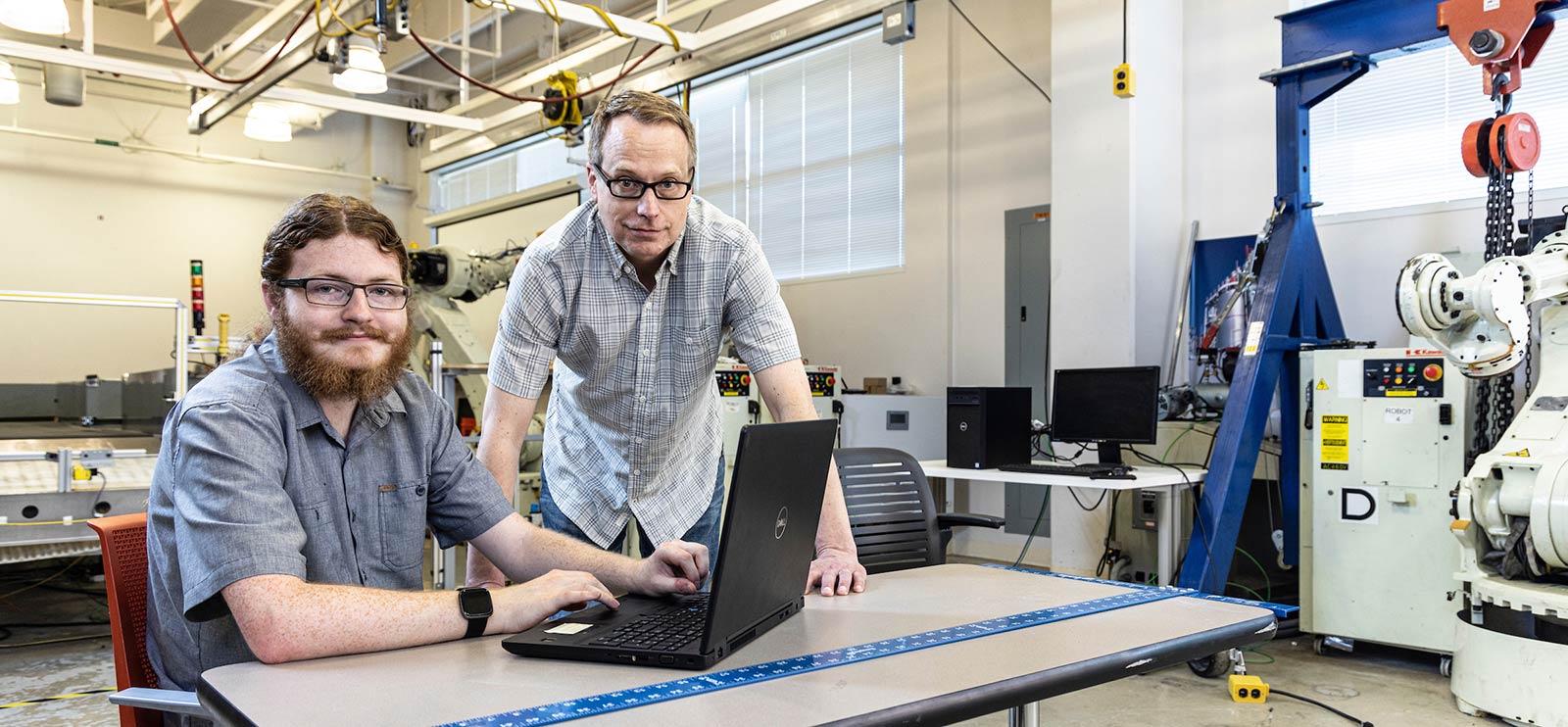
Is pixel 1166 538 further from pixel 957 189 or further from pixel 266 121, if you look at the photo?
pixel 266 121

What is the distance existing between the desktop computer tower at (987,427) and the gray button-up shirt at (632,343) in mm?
2471

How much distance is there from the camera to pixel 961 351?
6.06 m

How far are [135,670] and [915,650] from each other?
A: 99 cm

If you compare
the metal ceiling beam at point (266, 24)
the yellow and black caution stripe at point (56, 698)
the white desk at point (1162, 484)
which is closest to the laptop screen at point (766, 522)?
the white desk at point (1162, 484)

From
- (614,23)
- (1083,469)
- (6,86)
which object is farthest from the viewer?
(6,86)

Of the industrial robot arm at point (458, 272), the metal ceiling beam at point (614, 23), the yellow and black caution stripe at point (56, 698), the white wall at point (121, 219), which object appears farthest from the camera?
the white wall at point (121, 219)

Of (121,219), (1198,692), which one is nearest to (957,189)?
(1198,692)

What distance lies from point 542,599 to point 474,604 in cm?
9

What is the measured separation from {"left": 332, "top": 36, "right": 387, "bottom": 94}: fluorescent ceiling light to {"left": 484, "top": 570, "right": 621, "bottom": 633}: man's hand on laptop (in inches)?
150

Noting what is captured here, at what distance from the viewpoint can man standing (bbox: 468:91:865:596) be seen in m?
1.72

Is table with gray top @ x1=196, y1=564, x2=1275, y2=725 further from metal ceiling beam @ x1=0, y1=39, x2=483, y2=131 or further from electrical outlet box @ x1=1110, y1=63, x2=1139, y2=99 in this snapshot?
metal ceiling beam @ x1=0, y1=39, x2=483, y2=131

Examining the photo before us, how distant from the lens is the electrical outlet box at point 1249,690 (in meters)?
3.08

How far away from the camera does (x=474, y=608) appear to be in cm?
122

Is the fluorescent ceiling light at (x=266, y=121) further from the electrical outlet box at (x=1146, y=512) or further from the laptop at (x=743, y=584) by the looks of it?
the laptop at (x=743, y=584)
